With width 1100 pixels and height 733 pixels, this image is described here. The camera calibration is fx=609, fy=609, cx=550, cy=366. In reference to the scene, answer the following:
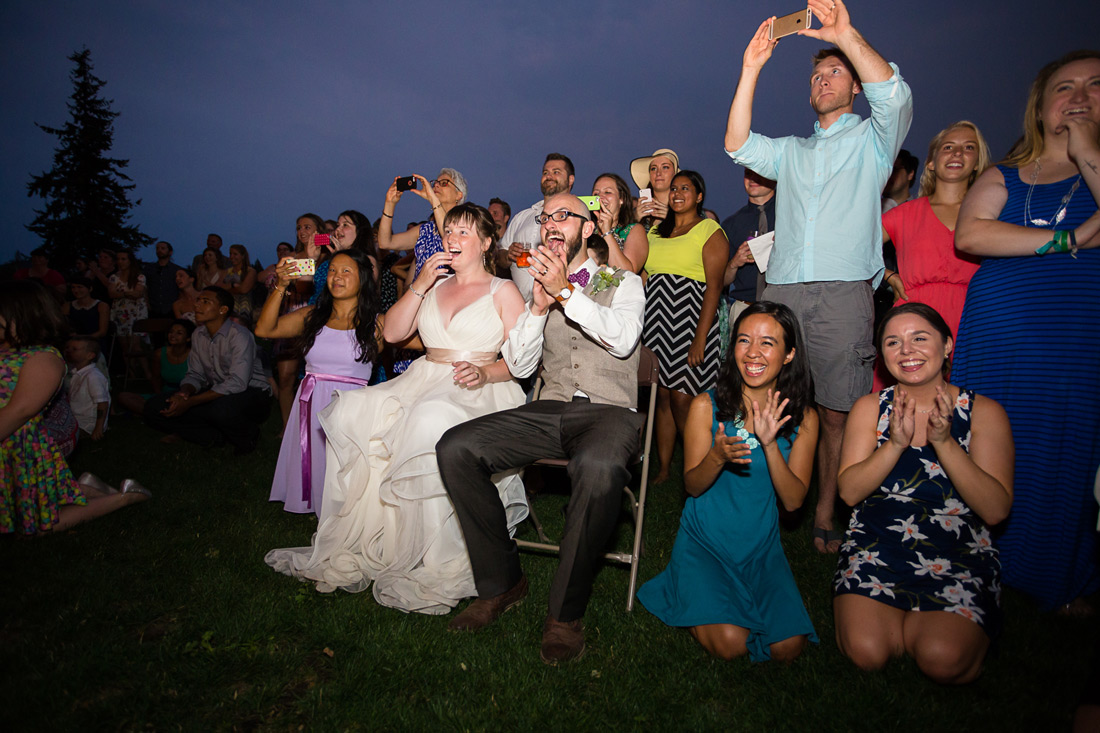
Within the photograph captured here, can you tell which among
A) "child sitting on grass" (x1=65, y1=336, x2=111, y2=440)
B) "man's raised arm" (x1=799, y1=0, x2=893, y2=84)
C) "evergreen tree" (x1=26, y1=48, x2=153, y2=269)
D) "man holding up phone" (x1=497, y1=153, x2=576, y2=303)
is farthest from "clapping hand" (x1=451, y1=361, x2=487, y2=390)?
"evergreen tree" (x1=26, y1=48, x2=153, y2=269)

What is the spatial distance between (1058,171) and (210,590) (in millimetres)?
4890

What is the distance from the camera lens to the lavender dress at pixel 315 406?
4.36m

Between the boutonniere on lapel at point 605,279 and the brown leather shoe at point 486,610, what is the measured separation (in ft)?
5.49

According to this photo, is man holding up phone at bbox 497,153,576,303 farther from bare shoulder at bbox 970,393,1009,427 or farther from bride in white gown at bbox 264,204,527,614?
bare shoulder at bbox 970,393,1009,427

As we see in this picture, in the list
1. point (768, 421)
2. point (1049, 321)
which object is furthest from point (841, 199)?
point (768, 421)

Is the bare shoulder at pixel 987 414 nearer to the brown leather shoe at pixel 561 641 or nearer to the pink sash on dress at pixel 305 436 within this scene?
the brown leather shoe at pixel 561 641

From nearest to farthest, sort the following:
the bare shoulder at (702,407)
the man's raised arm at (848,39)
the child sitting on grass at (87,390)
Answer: the bare shoulder at (702,407) → the man's raised arm at (848,39) → the child sitting on grass at (87,390)

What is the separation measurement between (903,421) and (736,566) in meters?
0.99

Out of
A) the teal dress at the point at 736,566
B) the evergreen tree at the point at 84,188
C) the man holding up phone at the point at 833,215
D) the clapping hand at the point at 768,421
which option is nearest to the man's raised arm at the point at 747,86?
the man holding up phone at the point at 833,215

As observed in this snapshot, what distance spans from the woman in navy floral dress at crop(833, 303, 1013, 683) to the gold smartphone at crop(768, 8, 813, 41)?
1654 mm

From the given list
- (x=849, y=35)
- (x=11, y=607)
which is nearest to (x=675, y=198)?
(x=849, y=35)

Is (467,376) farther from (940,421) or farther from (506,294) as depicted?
(940,421)

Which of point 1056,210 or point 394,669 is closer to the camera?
point 394,669

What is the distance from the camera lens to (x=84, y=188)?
2745 cm
